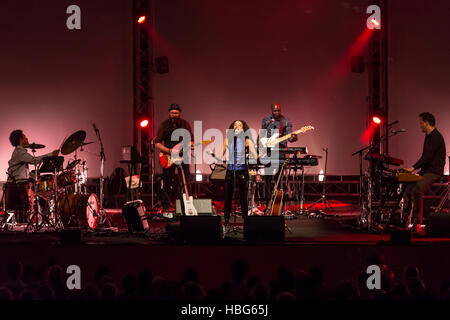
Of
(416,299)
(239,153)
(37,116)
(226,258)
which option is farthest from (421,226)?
(37,116)

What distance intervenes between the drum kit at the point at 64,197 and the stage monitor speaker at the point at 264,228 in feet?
8.80

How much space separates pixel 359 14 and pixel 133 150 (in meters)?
7.40

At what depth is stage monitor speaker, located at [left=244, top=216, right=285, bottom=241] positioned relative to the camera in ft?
15.6

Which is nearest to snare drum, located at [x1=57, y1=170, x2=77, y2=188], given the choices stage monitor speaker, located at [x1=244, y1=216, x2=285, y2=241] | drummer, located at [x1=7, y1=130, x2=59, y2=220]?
drummer, located at [x1=7, y1=130, x2=59, y2=220]

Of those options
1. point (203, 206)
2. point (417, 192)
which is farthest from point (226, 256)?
point (417, 192)

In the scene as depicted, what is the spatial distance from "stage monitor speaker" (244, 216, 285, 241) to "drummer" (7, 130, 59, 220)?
3.20 metres

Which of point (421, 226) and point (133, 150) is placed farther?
point (133, 150)

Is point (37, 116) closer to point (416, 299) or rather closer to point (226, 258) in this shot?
point (226, 258)

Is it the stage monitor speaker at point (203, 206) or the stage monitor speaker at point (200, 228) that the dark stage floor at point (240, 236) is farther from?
the stage monitor speaker at point (203, 206)

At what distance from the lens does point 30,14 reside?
35.9 ft

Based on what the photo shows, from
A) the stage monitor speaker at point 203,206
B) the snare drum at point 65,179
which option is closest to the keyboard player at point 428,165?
the stage monitor speaker at point 203,206

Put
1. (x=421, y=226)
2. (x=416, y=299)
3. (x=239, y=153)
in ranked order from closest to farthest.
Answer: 1. (x=416, y=299)
2. (x=239, y=153)
3. (x=421, y=226)

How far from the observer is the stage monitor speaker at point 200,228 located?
15.5 ft

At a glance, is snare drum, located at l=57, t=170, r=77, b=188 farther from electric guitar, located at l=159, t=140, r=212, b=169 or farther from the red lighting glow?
the red lighting glow
